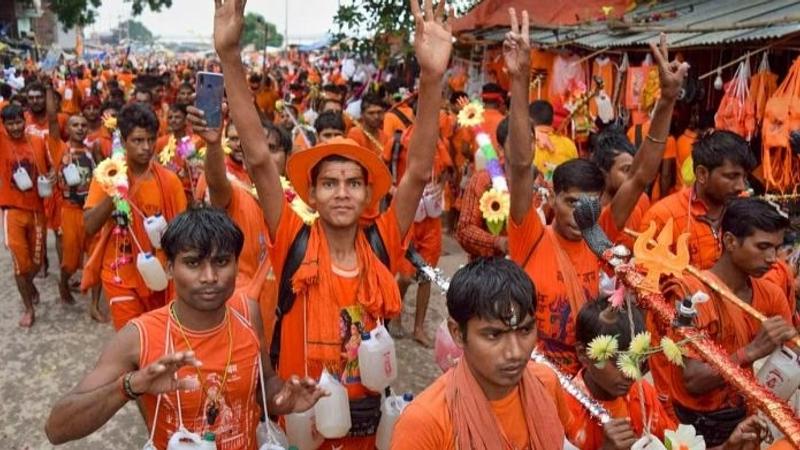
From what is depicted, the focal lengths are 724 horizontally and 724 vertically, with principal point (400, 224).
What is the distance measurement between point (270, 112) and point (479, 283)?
11.9 metres

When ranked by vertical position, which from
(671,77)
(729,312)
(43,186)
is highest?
(671,77)

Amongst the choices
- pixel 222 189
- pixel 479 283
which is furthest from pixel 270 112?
pixel 479 283

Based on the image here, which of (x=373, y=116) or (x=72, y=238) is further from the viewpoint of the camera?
(x=373, y=116)

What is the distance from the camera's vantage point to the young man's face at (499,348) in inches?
79.7

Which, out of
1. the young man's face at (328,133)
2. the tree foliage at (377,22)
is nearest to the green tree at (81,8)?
the tree foliage at (377,22)

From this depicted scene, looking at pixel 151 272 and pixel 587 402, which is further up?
pixel 587 402

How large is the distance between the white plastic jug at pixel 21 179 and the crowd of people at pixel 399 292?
96.2 inches

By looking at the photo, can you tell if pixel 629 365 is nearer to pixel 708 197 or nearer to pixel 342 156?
pixel 342 156

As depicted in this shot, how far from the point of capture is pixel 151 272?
425cm

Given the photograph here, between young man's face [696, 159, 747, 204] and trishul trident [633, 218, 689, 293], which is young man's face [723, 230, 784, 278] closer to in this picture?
young man's face [696, 159, 747, 204]

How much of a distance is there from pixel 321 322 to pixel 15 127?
209 inches

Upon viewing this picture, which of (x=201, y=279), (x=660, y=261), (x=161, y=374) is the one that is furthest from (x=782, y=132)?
(x=161, y=374)

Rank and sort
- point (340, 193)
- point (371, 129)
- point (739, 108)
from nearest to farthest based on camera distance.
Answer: point (340, 193) → point (739, 108) → point (371, 129)

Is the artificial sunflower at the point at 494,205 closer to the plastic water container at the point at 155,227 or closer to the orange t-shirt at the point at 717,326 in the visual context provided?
the orange t-shirt at the point at 717,326
